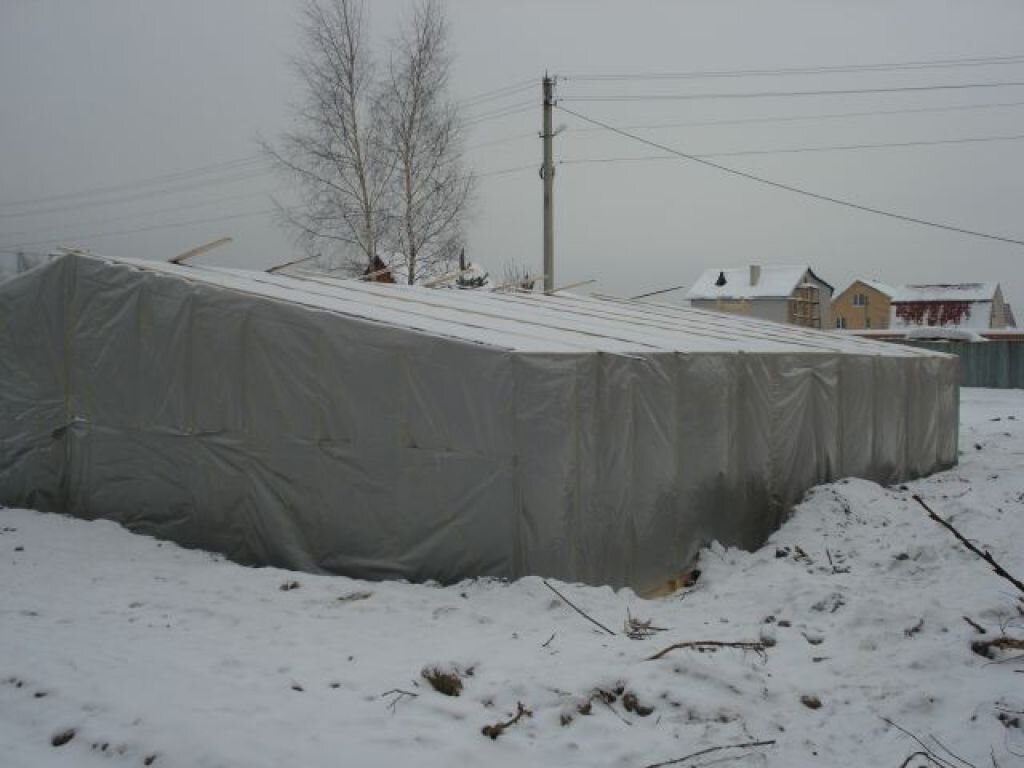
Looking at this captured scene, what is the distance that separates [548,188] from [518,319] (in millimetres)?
10929

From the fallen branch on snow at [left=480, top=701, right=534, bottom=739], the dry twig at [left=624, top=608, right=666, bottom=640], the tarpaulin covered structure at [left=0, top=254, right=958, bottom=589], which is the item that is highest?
the tarpaulin covered structure at [left=0, top=254, right=958, bottom=589]

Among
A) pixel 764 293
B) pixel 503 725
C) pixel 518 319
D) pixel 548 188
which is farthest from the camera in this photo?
pixel 764 293

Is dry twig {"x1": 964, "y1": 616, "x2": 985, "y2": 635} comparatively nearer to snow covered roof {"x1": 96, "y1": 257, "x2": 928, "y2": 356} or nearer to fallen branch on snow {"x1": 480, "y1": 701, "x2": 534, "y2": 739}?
fallen branch on snow {"x1": 480, "y1": 701, "x2": 534, "y2": 739}

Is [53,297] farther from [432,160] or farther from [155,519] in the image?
[432,160]

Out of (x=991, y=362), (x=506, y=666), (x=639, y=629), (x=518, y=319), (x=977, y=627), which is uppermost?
(x=518, y=319)

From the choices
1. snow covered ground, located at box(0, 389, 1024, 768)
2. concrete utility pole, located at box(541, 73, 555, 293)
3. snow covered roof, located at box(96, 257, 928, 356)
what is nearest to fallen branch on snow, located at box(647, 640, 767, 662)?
snow covered ground, located at box(0, 389, 1024, 768)

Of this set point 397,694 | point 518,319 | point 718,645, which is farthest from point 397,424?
point 718,645

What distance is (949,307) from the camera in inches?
2196

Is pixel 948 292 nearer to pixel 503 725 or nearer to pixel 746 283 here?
pixel 746 283

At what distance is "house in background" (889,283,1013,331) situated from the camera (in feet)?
180

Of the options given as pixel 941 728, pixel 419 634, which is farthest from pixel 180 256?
pixel 941 728

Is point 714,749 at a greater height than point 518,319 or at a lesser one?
lesser

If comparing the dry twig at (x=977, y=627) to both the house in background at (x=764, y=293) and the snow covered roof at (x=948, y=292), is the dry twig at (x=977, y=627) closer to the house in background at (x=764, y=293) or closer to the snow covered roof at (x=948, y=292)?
the house in background at (x=764, y=293)

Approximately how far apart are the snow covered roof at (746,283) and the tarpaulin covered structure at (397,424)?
4671 cm
